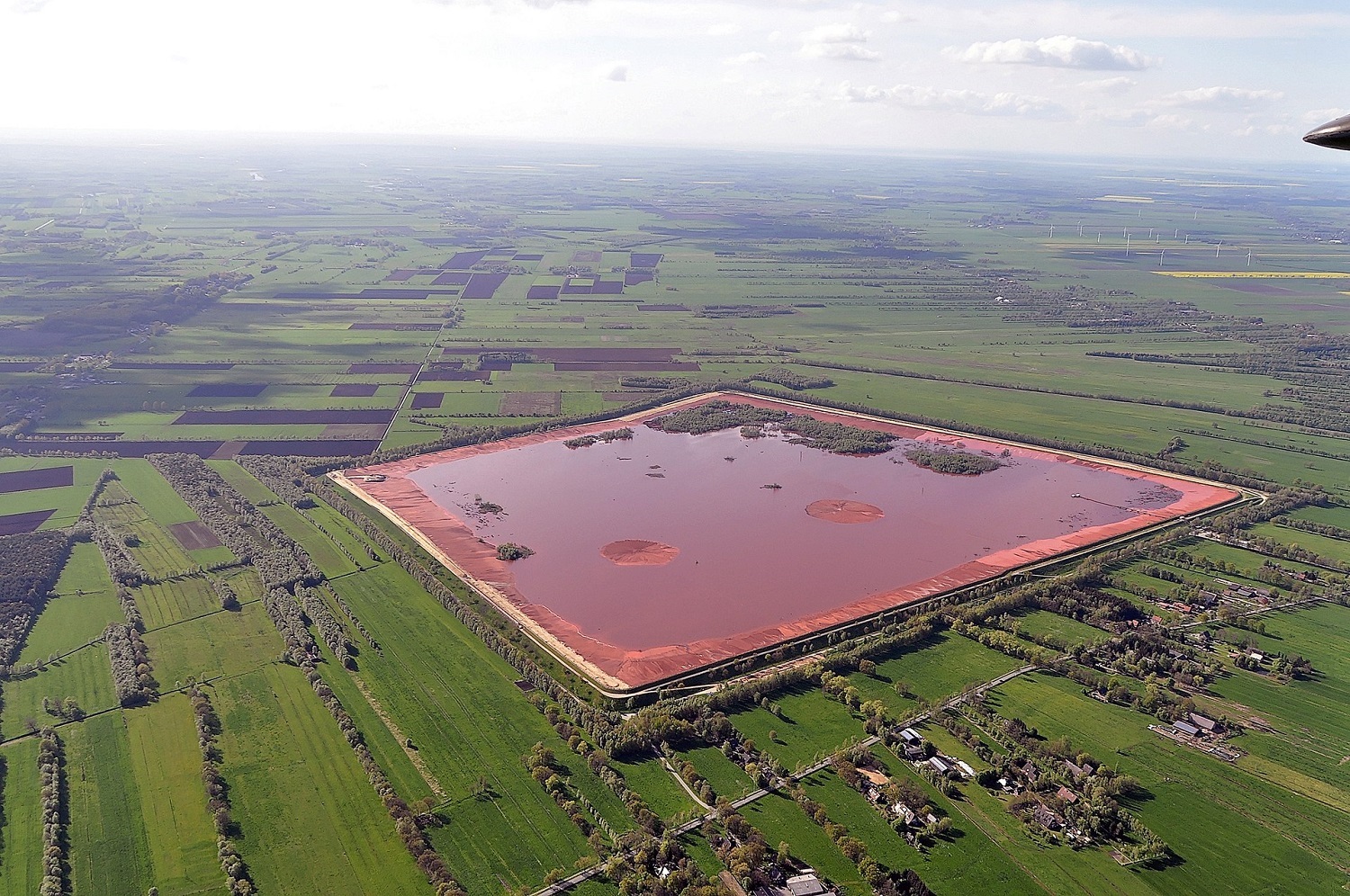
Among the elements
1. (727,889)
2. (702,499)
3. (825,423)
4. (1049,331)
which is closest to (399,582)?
(702,499)

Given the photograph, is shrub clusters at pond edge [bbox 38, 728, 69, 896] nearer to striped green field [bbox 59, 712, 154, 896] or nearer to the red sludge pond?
striped green field [bbox 59, 712, 154, 896]

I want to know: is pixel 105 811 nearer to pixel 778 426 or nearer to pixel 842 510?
pixel 842 510

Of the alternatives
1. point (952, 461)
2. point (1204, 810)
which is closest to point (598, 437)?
point (952, 461)

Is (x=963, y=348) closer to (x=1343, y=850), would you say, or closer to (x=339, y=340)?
(x=339, y=340)

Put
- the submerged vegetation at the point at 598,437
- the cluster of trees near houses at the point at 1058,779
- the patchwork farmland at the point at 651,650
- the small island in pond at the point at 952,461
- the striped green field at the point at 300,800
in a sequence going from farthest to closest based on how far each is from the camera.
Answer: the submerged vegetation at the point at 598,437 < the small island in pond at the point at 952,461 < the cluster of trees near houses at the point at 1058,779 < the patchwork farmland at the point at 651,650 < the striped green field at the point at 300,800

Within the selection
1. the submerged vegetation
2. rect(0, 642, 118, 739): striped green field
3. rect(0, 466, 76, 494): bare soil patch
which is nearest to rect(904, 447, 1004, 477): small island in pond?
the submerged vegetation

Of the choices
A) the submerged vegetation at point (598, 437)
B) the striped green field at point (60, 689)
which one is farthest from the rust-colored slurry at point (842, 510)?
the striped green field at point (60, 689)

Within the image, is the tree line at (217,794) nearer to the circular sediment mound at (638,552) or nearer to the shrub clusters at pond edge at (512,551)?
the shrub clusters at pond edge at (512,551)
